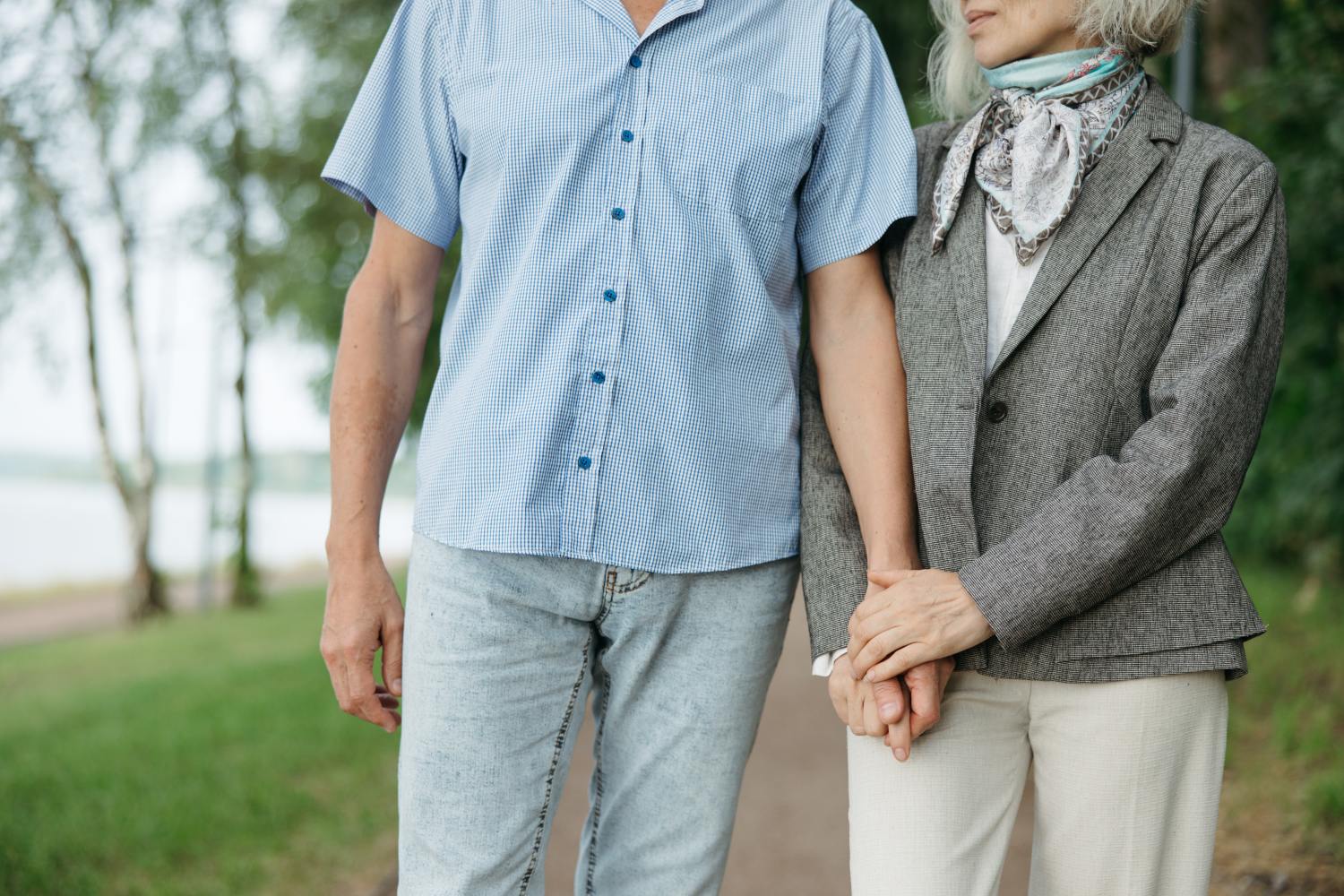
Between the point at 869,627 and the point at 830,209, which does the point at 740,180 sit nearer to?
the point at 830,209

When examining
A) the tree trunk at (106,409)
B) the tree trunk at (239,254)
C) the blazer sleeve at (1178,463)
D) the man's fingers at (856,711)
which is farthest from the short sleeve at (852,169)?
the tree trunk at (239,254)

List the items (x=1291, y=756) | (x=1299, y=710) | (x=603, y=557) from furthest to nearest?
(x=1299, y=710)
(x=1291, y=756)
(x=603, y=557)

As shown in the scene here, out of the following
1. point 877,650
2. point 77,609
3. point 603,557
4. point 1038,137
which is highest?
point 1038,137

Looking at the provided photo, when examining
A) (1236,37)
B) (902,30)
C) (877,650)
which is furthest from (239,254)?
(877,650)

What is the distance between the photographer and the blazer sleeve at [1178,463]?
1749 millimetres

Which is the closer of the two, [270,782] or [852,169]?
[852,169]

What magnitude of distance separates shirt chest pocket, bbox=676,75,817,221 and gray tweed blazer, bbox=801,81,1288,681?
0.94 feet

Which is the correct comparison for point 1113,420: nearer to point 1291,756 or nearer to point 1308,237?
point 1308,237

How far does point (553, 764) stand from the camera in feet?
6.39

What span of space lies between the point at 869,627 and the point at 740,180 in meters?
0.69

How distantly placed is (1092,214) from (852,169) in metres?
0.38

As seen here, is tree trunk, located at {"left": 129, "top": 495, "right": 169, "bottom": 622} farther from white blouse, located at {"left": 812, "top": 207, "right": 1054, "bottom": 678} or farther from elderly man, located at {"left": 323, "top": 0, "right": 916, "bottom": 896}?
white blouse, located at {"left": 812, "top": 207, "right": 1054, "bottom": 678}

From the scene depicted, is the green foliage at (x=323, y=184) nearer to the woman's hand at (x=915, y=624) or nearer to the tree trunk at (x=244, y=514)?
the tree trunk at (x=244, y=514)

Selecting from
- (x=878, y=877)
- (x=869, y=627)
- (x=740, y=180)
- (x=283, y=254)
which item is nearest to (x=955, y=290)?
(x=740, y=180)
